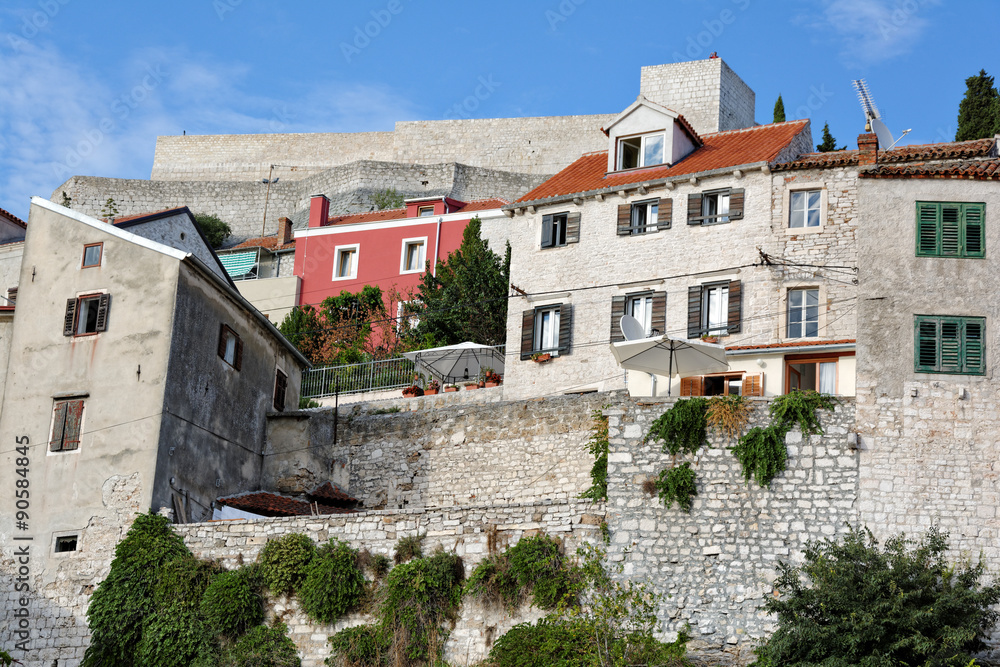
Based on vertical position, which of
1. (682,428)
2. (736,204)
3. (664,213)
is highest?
(736,204)

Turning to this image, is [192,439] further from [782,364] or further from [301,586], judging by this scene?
[782,364]

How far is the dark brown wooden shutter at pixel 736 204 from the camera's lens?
1211 inches

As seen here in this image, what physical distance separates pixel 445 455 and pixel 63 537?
8.48 meters

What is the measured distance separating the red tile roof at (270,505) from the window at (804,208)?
12.9 m

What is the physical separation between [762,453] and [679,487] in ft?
5.15

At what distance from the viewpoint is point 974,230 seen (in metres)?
23.0

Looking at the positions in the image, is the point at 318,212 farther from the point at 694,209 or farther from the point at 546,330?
the point at 694,209

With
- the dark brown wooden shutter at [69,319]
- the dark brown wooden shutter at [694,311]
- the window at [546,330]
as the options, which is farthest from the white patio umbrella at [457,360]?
the dark brown wooden shutter at [69,319]

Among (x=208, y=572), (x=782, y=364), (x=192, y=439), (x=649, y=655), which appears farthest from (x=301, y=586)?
(x=782, y=364)

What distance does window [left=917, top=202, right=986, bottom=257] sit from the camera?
75.3 ft

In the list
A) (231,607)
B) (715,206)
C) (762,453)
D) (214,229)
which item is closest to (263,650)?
(231,607)

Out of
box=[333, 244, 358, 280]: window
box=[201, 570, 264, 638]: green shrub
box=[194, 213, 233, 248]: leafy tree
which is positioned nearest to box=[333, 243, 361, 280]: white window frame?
box=[333, 244, 358, 280]: window

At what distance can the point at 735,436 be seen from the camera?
2244cm

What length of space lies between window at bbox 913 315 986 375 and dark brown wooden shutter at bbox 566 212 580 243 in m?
11.6
